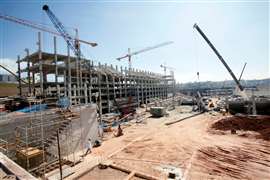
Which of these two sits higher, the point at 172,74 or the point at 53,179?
the point at 172,74

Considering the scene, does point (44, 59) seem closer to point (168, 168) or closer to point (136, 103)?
point (136, 103)

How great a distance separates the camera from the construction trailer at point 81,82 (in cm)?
3196

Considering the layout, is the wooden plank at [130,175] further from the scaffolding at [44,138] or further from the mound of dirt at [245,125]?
the mound of dirt at [245,125]

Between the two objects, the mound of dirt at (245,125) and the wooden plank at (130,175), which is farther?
the mound of dirt at (245,125)

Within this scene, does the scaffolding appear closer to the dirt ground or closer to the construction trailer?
the dirt ground

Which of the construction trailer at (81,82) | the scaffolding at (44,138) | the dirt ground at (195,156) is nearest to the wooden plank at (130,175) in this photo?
the dirt ground at (195,156)

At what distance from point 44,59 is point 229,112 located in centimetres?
3908

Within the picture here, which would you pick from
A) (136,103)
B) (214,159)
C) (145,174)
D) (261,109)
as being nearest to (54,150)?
(145,174)

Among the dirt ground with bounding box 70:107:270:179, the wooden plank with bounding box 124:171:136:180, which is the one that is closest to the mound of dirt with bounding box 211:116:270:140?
the dirt ground with bounding box 70:107:270:179

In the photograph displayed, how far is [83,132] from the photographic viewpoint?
16.3m

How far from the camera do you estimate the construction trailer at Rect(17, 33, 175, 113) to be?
A: 105 feet

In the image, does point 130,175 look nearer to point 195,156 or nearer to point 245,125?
point 195,156

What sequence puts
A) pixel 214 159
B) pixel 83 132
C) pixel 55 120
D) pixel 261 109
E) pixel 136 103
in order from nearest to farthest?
pixel 214 159
pixel 55 120
pixel 83 132
pixel 261 109
pixel 136 103

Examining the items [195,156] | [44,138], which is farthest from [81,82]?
[195,156]
